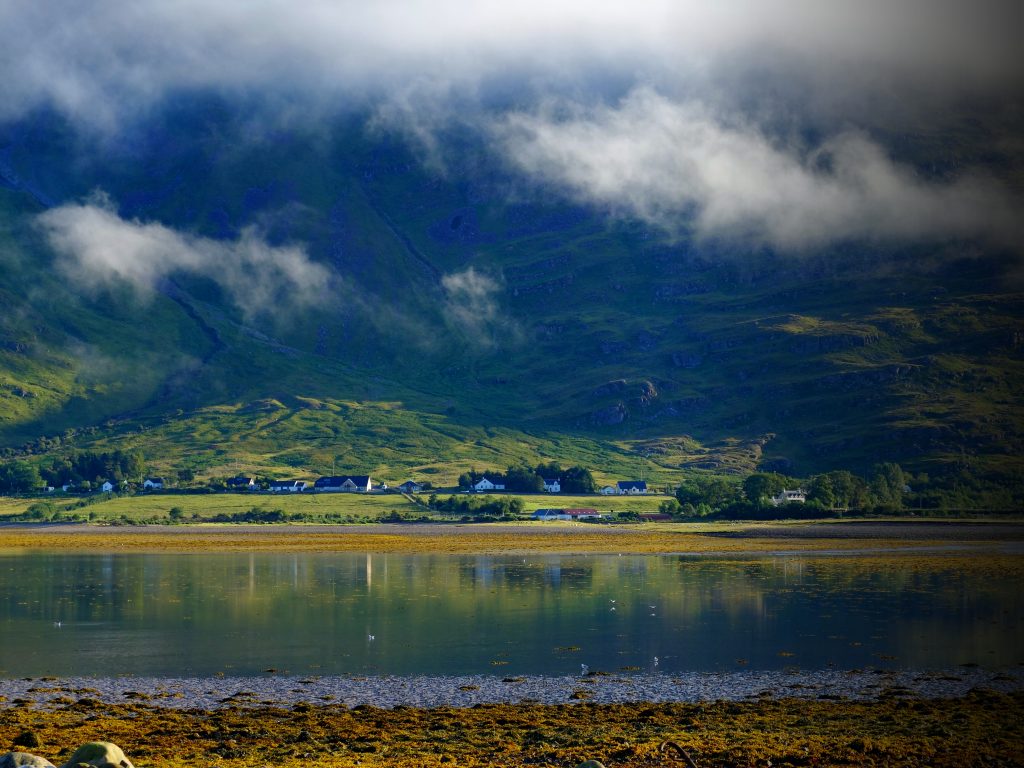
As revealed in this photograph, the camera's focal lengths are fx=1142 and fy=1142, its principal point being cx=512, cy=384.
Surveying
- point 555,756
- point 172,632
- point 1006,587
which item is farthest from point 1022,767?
point 1006,587

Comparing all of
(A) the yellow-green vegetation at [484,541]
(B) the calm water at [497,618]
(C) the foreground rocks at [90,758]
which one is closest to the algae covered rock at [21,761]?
(C) the foreground rocks at [90,758]

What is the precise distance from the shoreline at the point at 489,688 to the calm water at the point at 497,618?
1920 millimetres

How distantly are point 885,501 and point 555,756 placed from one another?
568 feet

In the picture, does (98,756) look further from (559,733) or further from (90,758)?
(559,733)

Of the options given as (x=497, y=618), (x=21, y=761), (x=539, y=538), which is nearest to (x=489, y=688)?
(x=497, y=618)

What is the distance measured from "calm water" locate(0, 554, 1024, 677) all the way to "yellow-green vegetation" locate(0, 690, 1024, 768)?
8.97 metres

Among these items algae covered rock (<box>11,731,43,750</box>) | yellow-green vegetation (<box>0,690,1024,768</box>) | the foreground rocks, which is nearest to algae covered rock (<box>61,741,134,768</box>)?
the foreground rocks

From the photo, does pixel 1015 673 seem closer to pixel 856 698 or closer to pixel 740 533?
pixel 856 698

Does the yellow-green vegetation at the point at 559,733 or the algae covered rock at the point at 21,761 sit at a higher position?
the algae covered rock at the point at 21,761

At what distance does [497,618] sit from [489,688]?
2190 cm

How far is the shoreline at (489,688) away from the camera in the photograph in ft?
147

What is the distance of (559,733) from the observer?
1519 inches

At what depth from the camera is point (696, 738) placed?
1475 inches

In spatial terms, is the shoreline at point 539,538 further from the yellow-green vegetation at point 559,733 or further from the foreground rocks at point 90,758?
the foreground rocks at point 90,758
